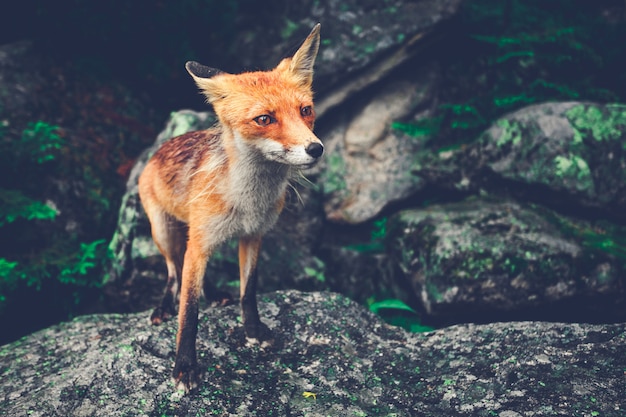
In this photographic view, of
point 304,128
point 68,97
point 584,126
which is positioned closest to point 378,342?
point 304,128

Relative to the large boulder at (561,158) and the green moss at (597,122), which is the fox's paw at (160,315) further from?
the green moss at (597,122)

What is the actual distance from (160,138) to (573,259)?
5689 mm

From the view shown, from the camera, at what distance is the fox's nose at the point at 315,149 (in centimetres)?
380

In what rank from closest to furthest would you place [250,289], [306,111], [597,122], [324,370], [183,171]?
1. [306,111]
2. [324,370]
3. [250,289]
4. [183,171]
5. [597,122]

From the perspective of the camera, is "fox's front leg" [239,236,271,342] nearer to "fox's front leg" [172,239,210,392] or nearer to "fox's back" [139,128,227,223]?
"fox's front leg" [172,239,210,392]

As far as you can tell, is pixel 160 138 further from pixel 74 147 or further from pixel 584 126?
pixel 584 126

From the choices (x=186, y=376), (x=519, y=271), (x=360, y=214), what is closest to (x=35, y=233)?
(x=186, y=376)

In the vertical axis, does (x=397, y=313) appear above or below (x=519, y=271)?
below

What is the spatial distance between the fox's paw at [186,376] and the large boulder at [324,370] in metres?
0.06

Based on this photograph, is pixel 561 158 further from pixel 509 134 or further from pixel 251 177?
pixel 251 177

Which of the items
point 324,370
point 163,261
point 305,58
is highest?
point 305,58

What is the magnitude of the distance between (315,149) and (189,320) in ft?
6.45

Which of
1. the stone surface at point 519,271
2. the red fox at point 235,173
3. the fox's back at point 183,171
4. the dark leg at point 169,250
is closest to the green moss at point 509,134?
the stone surface at point 519,271

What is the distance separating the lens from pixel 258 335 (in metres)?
5.02
